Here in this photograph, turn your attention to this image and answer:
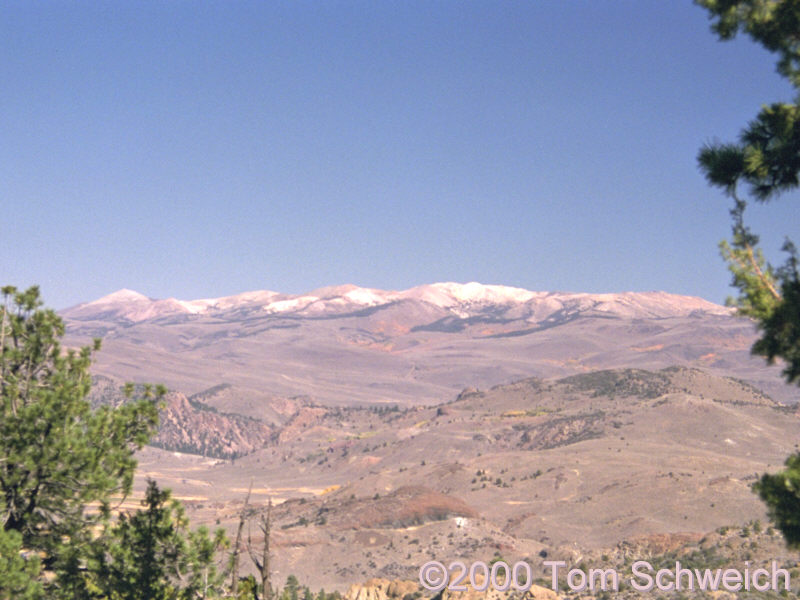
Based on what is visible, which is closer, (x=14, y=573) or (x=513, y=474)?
(x=14, y=573)

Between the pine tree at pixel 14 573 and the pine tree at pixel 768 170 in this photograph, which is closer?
the pine tree at pixel 768 170

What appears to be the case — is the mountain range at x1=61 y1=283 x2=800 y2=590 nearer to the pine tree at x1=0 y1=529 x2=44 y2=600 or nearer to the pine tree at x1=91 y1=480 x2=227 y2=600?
the pine tree at x1=91 y1=480 x2=227 y2=600

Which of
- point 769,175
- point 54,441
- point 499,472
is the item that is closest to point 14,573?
point 54,441

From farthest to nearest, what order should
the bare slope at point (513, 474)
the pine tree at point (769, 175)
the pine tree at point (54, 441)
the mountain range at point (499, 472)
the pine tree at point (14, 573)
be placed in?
1. the bare slope at point (513, 474)
2. the mountain range at point (499, 472)
3. the pine tree at point (54, 441)
4. the pine tree at point (14, 573)
5. the pine tree at point (769, 175)

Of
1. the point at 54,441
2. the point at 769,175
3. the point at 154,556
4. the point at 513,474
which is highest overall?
the point at 769,175

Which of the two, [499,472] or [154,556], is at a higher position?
[154,556]

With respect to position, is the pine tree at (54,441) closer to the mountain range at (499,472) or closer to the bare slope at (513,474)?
the mountain range at (499,472)

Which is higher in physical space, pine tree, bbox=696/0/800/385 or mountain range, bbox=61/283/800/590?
pine tree, bbox=696/0/800/385

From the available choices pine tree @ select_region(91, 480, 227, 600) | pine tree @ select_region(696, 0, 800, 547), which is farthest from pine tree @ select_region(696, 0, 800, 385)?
pine tree @ select_region(91, 480, 227, 600)

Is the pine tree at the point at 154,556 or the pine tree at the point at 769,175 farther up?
the pine tree at the point at 769,175

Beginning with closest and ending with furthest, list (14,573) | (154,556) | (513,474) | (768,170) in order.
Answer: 1. (768,170)
2. (14,573)
3. (154,556)
4. (513,474)

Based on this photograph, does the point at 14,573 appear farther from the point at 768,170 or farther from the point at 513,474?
the point at 513,474

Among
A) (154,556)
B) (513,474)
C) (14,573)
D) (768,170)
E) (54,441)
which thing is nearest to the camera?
(768,170)

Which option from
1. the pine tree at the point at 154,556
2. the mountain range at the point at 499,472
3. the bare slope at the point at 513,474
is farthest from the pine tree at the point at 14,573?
the bare slope at the point at 513,474
